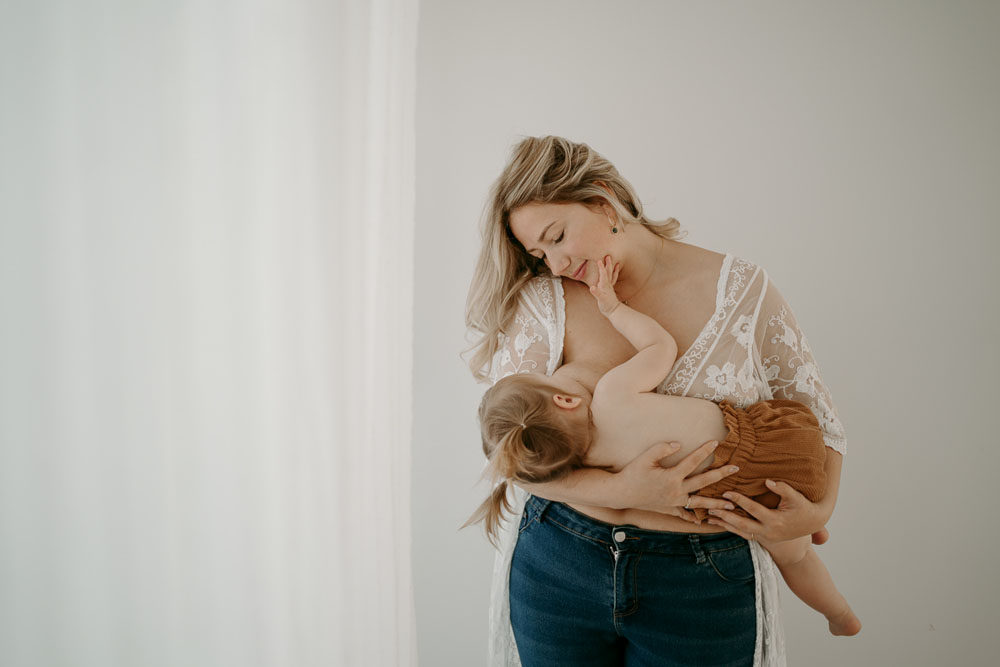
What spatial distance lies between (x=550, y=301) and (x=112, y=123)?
1.03 meters

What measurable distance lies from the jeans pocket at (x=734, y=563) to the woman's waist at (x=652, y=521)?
5 centimetres

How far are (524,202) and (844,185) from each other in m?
1.16

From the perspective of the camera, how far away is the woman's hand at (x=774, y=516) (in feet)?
3.91

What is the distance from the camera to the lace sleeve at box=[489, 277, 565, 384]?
4.48 feet

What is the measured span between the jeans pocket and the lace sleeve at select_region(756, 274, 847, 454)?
273mm

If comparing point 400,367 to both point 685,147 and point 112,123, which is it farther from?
point 685,147

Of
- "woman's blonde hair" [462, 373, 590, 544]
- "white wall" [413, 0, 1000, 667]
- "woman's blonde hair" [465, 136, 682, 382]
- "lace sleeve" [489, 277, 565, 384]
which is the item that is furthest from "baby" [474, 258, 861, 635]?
"white wall" [413, 0, 1000, 667]

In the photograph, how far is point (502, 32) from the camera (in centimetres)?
208

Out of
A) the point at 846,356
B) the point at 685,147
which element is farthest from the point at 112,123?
the point at 846,356

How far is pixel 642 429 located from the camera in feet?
3.98

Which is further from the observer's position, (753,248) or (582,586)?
(753,248)

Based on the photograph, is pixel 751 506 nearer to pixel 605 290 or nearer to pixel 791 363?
pixel 791 363

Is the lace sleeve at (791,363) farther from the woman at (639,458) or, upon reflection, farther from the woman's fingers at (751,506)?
the woman's fingers at (751,506)

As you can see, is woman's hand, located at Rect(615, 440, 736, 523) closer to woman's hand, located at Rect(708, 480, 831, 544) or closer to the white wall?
woman's hand, located at Rect(708, 480, 831, 544)
